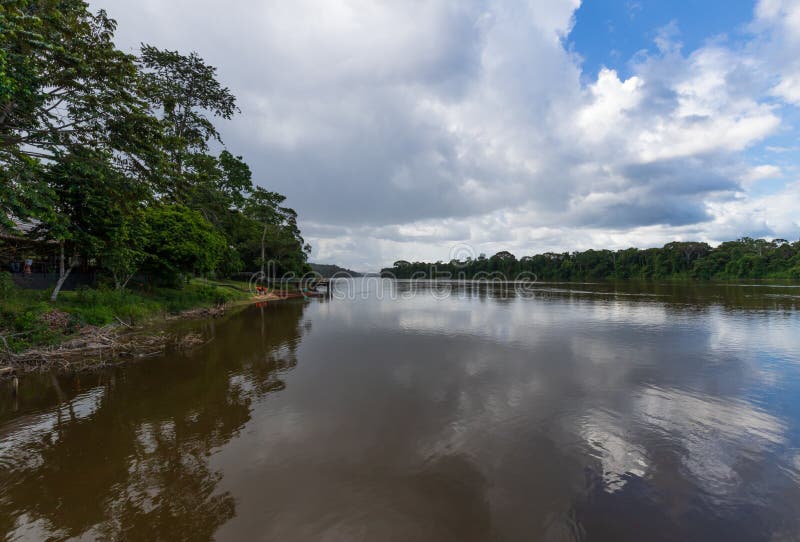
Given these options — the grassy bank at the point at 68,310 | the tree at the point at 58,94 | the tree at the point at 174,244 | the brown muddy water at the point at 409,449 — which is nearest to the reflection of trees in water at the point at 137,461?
the brown muddy water at the point at 409,449

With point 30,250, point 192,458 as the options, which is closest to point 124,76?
point 30,250

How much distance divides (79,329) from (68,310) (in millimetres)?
2197

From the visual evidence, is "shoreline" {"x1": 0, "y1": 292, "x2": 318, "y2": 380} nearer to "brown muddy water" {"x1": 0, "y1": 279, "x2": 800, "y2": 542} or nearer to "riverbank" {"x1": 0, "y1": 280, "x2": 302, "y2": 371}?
"riverbank" {"x1": 0, "y1": 280, "x2": 302, "y2": 371}

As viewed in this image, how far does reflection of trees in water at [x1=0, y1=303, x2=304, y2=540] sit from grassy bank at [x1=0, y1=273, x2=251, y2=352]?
3.35 metres

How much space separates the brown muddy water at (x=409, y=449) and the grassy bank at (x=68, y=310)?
2934mm

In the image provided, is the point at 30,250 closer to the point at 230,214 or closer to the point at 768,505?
the point at 230,214

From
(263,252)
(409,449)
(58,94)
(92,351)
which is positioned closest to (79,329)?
(92,351)

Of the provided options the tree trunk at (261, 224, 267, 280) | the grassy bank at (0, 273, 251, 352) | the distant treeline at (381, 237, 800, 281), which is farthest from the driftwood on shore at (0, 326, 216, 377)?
the distant treeline at (381, 237, 800, 281)

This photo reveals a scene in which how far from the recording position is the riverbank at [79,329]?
12.9 m

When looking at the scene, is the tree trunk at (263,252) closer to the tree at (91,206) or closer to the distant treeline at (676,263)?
the tree at (91,206)

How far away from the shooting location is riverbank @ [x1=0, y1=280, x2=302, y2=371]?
12.9 m

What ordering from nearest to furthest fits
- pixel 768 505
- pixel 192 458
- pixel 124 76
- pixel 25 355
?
pixel 768 505, pixel 192 458, pixel 25 355, pixel 124 76

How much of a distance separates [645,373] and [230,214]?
4840 centimetres

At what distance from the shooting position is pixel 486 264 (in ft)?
538
